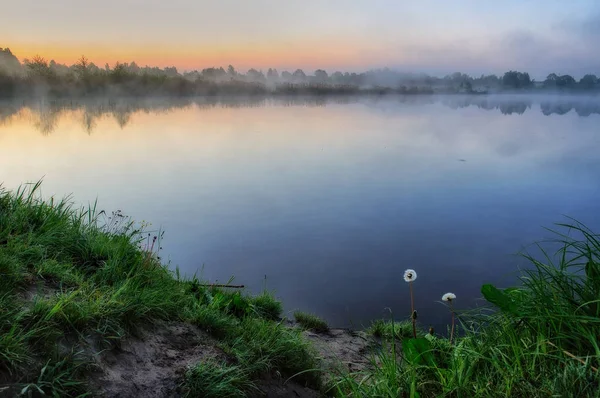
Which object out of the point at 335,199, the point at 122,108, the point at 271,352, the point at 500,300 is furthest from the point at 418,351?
the point at 122,108

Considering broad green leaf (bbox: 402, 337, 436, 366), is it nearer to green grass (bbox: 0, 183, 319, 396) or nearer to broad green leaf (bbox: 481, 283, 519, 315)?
broad green leaf (bbox: 481, 283, 519, 315)

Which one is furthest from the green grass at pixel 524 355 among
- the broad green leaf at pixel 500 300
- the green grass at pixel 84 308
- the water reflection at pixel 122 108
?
the water reflection at pixel 122 108

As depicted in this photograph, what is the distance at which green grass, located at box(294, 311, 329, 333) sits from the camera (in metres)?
6.18

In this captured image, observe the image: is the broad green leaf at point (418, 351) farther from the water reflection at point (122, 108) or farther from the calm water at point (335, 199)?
the water reflection at point (122, 108)

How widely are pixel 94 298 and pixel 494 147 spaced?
28959mm

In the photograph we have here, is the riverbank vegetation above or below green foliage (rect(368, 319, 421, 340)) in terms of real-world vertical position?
above

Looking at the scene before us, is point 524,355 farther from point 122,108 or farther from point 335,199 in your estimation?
point 122,108

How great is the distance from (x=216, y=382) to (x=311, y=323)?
10.6 ft

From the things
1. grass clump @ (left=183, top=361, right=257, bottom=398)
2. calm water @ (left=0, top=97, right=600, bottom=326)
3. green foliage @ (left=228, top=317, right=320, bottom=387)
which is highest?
grass clump @ (left=183, top=361, right=257, bottom=398)

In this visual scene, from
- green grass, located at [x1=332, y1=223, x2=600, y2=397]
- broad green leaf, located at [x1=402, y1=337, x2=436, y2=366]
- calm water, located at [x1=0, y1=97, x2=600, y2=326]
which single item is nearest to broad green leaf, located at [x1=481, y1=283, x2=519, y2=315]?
green grass, located at [x1=332, y1=223, x2=600, y2=397]

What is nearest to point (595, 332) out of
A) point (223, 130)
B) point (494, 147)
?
point (494, 147)

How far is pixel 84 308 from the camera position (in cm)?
318

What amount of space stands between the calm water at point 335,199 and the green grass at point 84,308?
222 cm

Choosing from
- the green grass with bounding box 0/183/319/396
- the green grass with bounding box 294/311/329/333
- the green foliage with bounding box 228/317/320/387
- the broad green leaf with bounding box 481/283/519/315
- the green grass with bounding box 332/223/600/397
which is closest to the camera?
the green grass with bounding box 0/183/319/396
